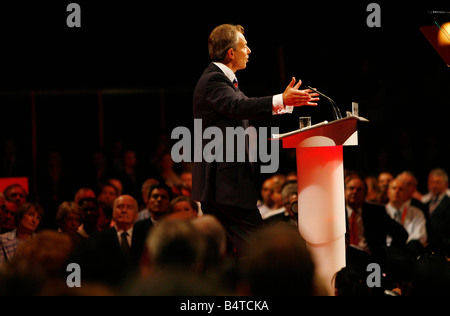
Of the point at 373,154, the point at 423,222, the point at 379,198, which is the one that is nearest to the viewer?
the point at 423,222

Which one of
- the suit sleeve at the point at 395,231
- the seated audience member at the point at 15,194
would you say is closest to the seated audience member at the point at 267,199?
the suit sleeve at the point at 395,231

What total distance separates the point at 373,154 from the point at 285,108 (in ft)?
21.9

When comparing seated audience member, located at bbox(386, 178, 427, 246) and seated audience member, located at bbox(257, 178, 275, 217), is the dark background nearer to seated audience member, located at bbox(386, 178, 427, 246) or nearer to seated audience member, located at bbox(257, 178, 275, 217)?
seated audience member, located at bbox(257, 178, 275, 217)

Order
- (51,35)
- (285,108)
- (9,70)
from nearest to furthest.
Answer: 1. (285,108)
2. (51,35)
3. (9,70)

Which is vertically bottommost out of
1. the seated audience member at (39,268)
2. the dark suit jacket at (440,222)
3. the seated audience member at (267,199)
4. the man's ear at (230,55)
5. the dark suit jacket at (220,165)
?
the dark suit jacket at (440,222)

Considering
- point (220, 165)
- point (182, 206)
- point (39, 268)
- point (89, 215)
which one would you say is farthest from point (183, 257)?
point (89, 215)

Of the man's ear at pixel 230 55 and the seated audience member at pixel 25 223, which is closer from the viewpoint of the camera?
the man's ear at pixel 230 55

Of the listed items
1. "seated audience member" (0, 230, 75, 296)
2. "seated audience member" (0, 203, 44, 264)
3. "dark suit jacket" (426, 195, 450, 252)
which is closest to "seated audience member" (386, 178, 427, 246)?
"dark suit jacket" (426, 195, 450, 252)

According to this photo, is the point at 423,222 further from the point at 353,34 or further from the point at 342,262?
the point at 342,262

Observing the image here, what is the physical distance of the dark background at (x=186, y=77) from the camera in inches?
301

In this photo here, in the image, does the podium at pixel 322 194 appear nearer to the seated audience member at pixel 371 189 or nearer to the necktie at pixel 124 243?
the necktie at pixel 124 243

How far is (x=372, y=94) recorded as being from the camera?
9758 millimetres

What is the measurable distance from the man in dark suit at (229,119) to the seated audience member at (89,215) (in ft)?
7.70
